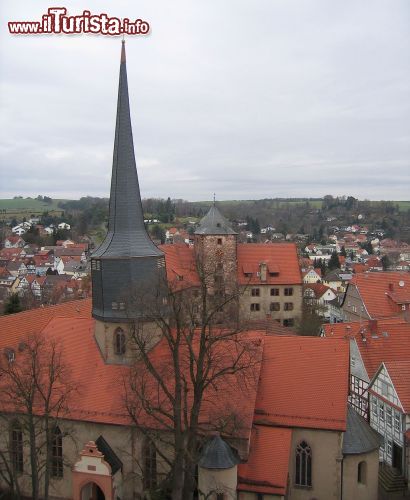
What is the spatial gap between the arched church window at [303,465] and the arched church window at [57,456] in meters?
10.4

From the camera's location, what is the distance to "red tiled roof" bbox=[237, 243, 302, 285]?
177 ft

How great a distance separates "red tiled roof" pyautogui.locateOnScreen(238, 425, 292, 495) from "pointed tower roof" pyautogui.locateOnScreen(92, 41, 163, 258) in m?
9.12

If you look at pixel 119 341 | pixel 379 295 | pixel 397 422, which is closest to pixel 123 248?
pixel 119 341

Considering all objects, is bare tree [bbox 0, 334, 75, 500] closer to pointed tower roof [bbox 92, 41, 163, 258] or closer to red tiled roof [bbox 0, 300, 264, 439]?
red tiled roof [bbox 0, 300, 264, 439]

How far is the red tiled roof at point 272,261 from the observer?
5391 centimetres

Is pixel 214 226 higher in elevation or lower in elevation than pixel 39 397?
higher

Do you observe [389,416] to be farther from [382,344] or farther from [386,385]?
[382,344]

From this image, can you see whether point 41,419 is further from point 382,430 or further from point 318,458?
point 382,430

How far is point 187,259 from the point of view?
52.9 m

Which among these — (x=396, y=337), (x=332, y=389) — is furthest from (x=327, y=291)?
(x=332, y=389)

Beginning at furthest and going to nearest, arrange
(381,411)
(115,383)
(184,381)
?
(381,411) < (115,383) < (184,381)

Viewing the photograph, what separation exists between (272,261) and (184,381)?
118 feet

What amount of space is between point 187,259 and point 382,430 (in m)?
26.6

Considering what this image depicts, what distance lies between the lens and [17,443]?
78.9 ft
